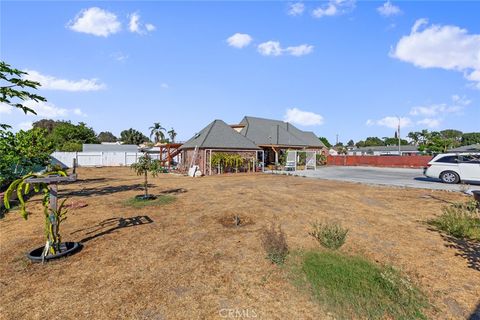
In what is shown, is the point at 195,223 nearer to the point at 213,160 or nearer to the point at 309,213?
the point at 309,213

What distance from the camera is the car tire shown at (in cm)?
1615

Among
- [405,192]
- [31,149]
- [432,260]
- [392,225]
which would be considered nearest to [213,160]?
[31,149]

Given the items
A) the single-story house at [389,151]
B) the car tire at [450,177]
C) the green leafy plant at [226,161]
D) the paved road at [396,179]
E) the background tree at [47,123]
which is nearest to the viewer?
the paved road at [396,179]

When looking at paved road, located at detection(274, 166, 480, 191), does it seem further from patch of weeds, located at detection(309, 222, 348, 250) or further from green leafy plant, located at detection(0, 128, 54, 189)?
green leafy plant, located at detection(0, 128, 54, 189)

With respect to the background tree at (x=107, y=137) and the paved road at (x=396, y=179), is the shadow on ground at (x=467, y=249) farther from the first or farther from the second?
the background tree at (x=107, y=137)

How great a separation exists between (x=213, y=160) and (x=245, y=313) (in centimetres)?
2085

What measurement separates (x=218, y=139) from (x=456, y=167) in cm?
1903

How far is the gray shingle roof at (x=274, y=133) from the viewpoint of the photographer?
1339 inches

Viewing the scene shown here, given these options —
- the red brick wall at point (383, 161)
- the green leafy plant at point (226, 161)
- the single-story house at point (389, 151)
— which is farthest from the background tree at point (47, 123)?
the single-story house at point (389, 151)

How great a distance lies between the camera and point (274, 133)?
37.1 m

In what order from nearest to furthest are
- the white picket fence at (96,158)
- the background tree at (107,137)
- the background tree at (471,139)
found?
the white picket fence at (96,158), the background tree at (471,139), the background tree at (107,137)

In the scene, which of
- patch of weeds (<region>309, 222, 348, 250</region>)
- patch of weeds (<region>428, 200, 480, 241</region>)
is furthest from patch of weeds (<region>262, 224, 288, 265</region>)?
patch of weeds (<region>428, 200, 480, 241</region>)

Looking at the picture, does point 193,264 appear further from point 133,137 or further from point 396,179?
point 133,137

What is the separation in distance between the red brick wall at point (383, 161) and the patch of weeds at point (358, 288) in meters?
36.5
